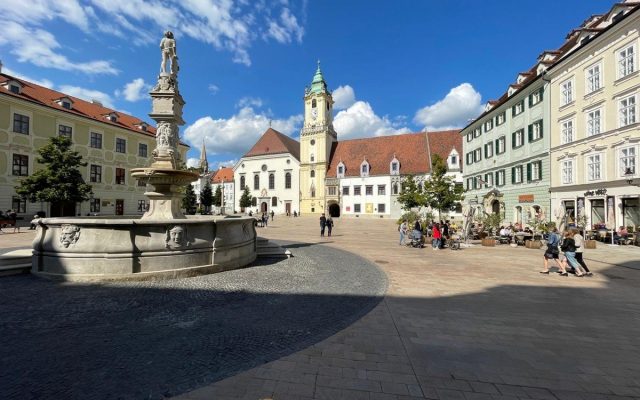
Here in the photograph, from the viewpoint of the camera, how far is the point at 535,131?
85.6 ft

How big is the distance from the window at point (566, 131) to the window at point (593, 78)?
2.48 m

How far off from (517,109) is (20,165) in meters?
46.4

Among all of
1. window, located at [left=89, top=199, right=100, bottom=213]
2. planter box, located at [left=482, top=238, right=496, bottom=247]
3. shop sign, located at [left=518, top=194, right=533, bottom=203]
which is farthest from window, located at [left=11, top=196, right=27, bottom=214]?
shop sign, located at [left=518, top=194, right=533, bottom=203]

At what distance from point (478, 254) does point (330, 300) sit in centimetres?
1026

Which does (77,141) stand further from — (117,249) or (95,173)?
(117,249)

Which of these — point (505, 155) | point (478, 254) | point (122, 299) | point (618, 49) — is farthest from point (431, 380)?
point (505, 155)

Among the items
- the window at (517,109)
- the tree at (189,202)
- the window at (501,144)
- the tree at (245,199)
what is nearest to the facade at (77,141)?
the tree at (189,202)

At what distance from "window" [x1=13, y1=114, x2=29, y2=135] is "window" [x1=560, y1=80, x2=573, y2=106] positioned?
46.2 m

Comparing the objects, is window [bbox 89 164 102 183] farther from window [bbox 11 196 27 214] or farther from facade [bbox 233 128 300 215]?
facade [bbox 233 128 300 215]

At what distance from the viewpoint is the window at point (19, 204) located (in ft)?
87.7

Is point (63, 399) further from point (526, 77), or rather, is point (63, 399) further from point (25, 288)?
point (526, 77)

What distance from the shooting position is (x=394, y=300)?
6492 mm

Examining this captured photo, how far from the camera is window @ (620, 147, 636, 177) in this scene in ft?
58.1

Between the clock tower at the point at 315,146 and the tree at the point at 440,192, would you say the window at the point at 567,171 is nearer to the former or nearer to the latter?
the tree at the point at 440,192
